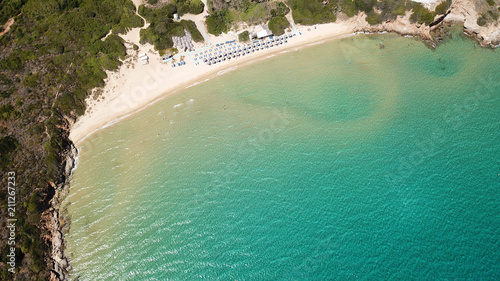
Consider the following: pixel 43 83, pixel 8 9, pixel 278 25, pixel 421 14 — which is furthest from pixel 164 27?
pixel 421 14

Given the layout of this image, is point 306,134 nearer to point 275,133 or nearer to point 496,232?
point 275,133

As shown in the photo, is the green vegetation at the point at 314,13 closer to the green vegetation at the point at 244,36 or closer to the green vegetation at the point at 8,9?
the green vegetation at the point at 244,36

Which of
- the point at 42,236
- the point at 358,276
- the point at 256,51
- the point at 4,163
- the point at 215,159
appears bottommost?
the point at 358,276

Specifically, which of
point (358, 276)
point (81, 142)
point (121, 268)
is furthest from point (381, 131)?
point (81, 142)

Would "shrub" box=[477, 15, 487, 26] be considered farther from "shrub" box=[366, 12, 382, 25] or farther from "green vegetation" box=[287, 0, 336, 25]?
"green vegetation" box=[287, 0, 336, 25]
